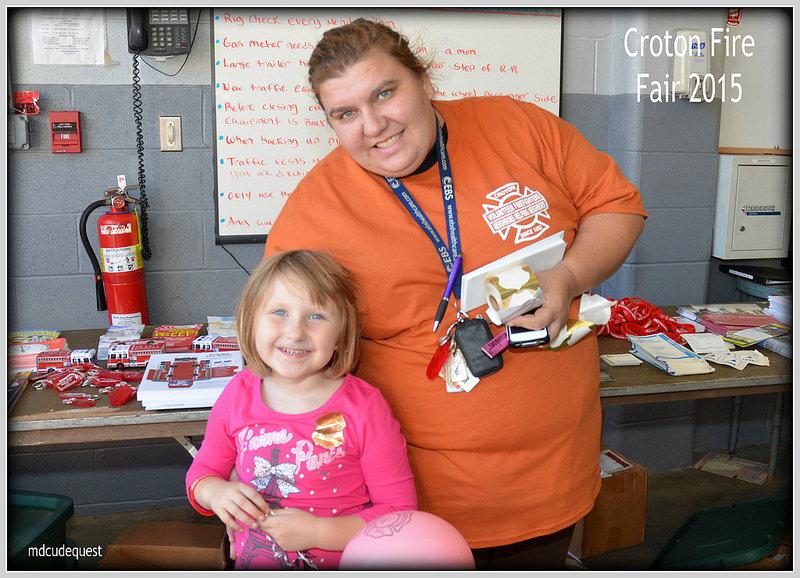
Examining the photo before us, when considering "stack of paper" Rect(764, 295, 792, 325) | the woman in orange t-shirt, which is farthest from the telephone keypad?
"stack of paper" Rect(764, 295, 792, 325)

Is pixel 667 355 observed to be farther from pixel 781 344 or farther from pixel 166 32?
pixel 166 32

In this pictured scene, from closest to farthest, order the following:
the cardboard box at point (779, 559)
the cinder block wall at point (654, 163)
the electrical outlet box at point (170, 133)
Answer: the cardboard box at point (779, 559)
the electrical outlet box at point (170, 133)
the cinder block wall at point (654, 163)

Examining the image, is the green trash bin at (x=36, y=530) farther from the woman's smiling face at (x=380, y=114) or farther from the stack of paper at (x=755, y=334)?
the stack of paper at (x=755, y=334)

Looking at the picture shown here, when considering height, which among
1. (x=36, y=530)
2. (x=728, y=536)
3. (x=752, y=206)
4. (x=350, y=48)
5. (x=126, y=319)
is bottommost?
(x=728, y=536)

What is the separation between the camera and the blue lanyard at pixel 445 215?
1.39 metres

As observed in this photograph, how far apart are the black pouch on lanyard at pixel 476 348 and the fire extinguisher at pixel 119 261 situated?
5.13 feet

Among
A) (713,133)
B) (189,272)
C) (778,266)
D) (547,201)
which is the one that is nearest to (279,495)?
(547,201)

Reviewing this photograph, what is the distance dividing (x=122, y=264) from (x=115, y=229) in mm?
131

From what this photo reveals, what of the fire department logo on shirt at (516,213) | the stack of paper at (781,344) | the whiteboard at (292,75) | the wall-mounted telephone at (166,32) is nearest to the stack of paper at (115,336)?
the whiteboard at (292,75)

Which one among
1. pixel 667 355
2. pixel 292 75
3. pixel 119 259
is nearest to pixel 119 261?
pixel 119 259

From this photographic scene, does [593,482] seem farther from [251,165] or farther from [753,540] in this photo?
[251,165]

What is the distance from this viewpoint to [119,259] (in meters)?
2.51

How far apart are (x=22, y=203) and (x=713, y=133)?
112 inches

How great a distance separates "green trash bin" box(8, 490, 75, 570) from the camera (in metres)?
1.81
